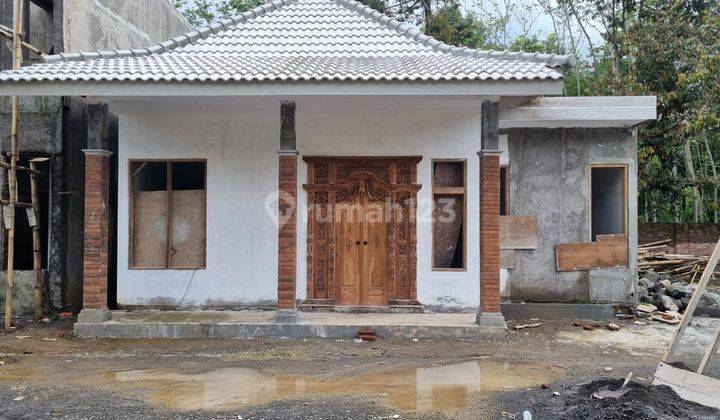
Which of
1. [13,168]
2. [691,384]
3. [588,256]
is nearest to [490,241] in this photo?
[588,256]

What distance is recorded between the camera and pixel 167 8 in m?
14.4

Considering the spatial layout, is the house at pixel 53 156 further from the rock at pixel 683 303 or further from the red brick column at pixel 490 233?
the rock at pixel 683 303

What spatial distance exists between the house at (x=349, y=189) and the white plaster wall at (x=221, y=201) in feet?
0.07

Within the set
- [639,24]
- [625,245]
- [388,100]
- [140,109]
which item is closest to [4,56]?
[140,109]

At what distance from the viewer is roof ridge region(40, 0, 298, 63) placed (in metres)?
8.55

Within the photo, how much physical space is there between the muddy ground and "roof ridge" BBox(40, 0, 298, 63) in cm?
393

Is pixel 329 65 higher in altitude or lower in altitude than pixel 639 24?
lower

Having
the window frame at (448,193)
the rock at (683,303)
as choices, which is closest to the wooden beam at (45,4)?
the window frame at (448,193)

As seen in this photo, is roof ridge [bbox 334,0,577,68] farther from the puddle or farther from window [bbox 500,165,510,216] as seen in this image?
the puddle

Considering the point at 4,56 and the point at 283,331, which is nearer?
the point at 283,331

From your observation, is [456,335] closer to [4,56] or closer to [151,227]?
[151,227]

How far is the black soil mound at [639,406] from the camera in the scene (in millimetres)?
4441

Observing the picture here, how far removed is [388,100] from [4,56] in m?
6.37

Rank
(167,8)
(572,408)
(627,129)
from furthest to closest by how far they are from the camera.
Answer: (167,8) → (627,129) → (572,408)
